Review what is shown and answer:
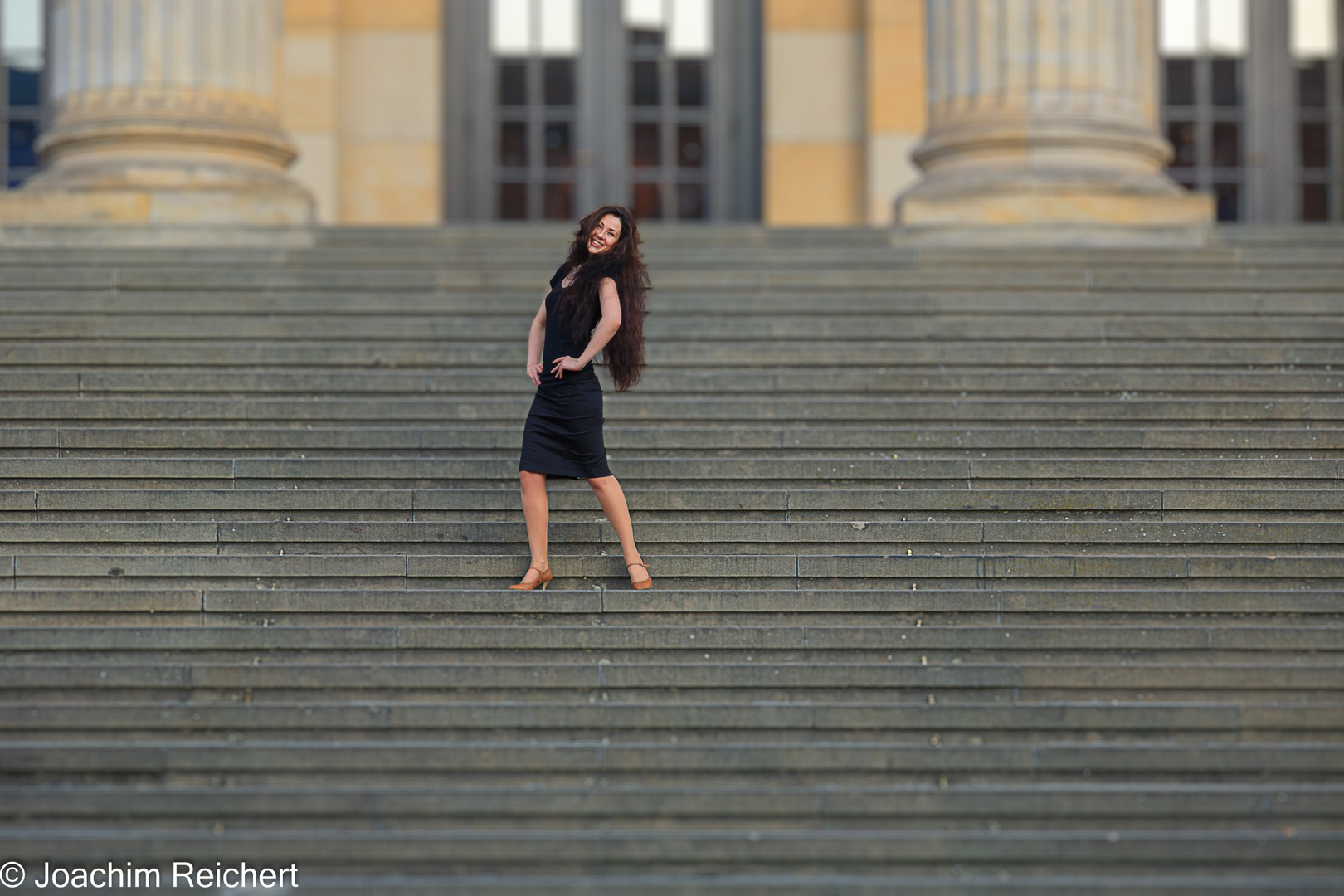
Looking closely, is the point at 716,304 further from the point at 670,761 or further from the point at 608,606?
the point at 670,761

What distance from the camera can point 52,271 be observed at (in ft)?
30.1

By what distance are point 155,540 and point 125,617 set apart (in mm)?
587

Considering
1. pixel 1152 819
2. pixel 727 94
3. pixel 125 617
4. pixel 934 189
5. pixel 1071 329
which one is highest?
pixel 727 94

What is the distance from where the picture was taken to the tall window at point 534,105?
15.4 m

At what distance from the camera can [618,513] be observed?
19.1ft

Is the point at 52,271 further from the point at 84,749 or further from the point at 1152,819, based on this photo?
the point at 1152,819

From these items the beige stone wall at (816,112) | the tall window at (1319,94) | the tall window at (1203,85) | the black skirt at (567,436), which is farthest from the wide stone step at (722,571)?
the tall window at (1319,94)

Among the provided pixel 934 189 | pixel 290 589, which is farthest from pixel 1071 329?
pixel 290 589

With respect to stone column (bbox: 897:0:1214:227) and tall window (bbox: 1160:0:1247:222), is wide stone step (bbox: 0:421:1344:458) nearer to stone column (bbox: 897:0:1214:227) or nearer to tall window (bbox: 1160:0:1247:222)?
stone column (bbox: 897:0:1214:227)

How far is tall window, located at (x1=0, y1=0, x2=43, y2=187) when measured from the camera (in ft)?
49.9

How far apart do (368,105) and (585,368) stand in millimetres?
10192
